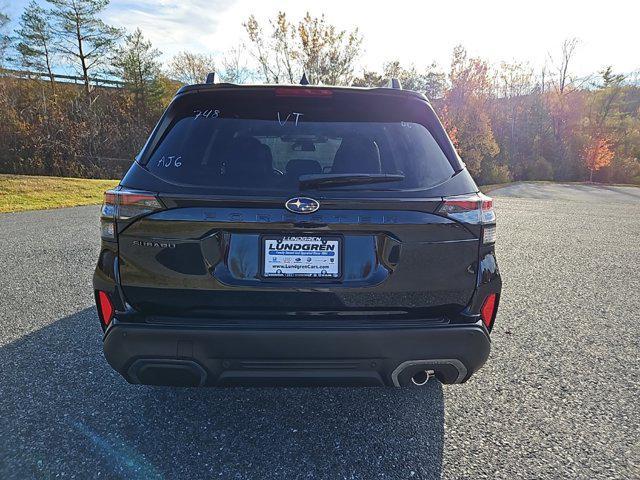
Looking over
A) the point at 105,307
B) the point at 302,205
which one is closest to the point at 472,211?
the point at 302,205

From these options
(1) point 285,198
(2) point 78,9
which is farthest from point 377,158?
(2) point 78,9

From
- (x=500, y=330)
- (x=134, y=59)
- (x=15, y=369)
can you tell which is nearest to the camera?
(x=15, y=369)

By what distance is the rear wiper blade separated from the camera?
1.77 m

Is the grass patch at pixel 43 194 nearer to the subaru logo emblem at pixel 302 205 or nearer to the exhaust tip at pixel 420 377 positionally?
the subaru logo emblem at pixel 302 205

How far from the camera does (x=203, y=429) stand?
2164 millimetres

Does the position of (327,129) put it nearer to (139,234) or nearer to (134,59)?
(139,234)

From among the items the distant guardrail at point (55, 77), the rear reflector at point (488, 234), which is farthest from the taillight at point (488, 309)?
the distant guardrail at point (55, 77)

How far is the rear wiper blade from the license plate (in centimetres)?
24

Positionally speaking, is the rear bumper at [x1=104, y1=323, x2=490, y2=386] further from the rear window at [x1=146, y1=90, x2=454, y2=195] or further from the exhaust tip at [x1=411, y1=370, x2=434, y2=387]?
the rear window at [x1=146, y1=90, x2=454, y2=195]

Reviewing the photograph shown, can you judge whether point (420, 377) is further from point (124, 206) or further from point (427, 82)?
point (427, 82)

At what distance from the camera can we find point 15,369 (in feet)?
9.03

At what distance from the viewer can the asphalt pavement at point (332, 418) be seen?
75.2 inches

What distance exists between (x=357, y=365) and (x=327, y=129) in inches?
45.1

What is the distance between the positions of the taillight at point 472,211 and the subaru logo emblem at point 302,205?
0.56 meters
